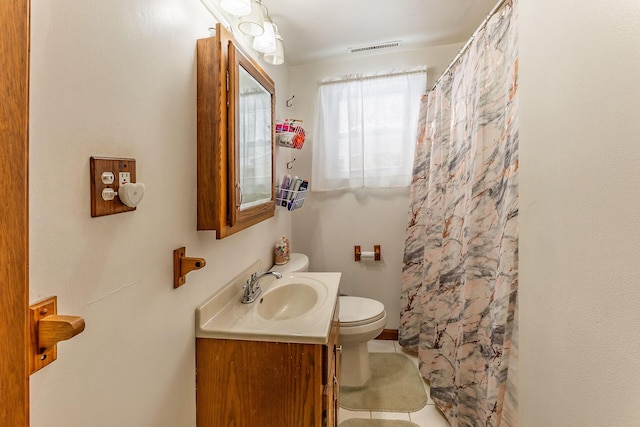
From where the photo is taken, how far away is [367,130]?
2.55 meters

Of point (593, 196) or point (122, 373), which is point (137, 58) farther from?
point (593, 196)

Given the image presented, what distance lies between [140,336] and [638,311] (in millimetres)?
1143

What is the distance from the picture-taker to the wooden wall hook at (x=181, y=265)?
1.04m

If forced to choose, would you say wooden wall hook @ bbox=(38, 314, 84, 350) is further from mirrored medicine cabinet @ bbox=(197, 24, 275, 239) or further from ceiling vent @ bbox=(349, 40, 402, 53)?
ceiling vent @ bbox=(349, 40, 402, 53)

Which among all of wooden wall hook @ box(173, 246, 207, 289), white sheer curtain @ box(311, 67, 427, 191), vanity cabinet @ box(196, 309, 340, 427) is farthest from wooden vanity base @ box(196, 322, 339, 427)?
white sheer curtain @ box(311, 67, 427, 191)

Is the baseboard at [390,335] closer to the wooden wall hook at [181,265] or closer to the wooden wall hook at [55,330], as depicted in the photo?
the wooden wall hook at [181,265]

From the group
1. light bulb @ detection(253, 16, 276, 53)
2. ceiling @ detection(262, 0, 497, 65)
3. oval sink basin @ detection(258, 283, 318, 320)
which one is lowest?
oval sink basin @ detection(258, 283, 318, 320)

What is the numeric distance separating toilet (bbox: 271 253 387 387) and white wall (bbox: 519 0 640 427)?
3.30 feet

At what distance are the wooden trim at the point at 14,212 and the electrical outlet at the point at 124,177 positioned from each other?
1.10 feet

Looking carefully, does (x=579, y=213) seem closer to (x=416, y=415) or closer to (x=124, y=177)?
(x=124, y=177)

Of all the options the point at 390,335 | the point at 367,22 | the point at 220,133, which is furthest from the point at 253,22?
the point at 390,335

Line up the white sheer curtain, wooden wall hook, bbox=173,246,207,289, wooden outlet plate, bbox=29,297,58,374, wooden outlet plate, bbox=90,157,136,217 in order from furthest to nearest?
the white sheer curtain < wooden wall hook, bbox=173,246,207,289 < wooden outlet plate, bbox=90,157,136,217 < wooden outlet plate, bbox=29,297,58,374

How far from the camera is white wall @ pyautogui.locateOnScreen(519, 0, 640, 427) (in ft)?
2.04

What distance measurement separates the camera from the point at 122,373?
81 cm
